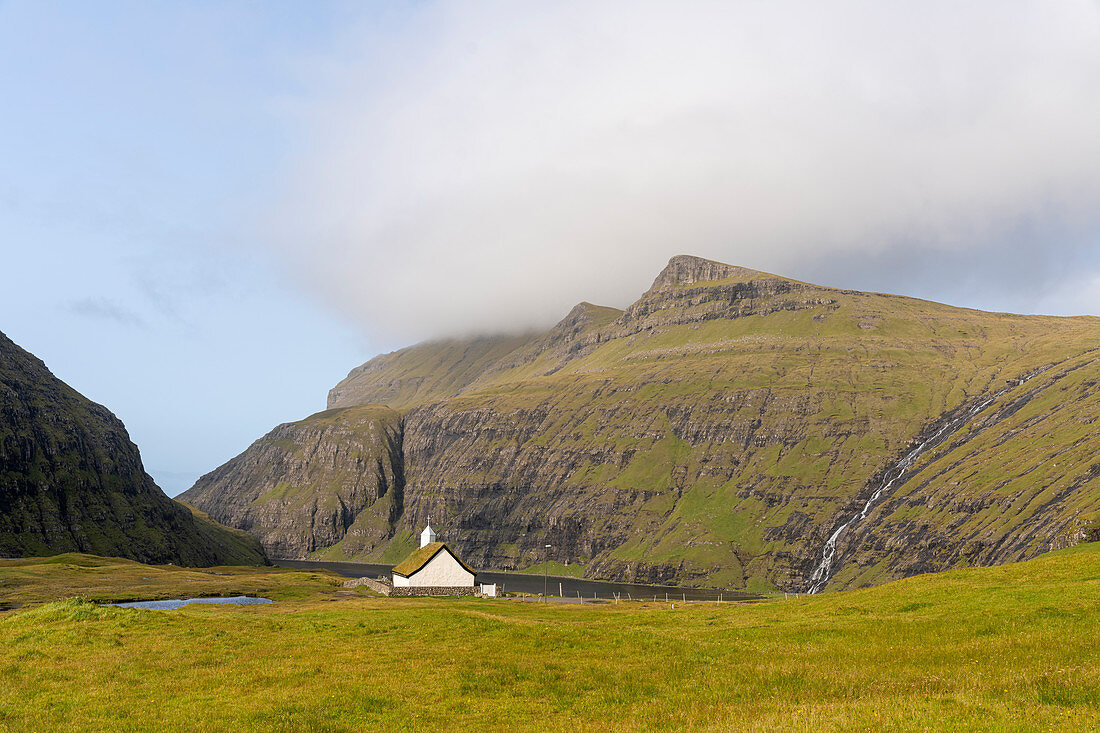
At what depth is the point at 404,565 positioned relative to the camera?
112 meters

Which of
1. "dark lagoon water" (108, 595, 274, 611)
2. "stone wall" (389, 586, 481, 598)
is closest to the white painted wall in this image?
"stone wall" (389, 586, 481, 598)

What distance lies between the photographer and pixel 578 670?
1075 inches

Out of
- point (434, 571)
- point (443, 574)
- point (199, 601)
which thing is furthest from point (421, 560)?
point (199, 601)

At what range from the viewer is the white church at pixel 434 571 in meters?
107

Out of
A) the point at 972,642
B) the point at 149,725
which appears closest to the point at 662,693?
the point at 972,642

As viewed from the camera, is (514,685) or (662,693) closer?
(662,693)

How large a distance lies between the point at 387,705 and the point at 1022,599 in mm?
32126

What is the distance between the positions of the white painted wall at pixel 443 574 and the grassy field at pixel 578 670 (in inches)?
2518

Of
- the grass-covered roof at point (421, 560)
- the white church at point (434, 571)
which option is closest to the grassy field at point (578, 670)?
the grass-covered roof at point (421, 560)

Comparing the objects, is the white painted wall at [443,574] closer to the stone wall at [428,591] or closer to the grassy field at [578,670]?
the stone wall at [428,591]

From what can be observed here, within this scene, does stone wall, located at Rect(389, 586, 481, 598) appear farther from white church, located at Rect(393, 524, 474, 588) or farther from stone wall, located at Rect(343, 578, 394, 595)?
stone wall, located at Rect(343, 578, 394, 595)

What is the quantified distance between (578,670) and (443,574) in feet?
278

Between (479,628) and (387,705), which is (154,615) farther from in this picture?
(387,705)

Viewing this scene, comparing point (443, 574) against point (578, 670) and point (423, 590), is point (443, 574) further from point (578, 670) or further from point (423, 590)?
point (578, 670)
